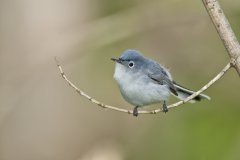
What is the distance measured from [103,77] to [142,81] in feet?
13.0

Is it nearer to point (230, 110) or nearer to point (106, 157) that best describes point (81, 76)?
point (230, 110)

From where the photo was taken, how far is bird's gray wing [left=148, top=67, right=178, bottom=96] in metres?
4.76

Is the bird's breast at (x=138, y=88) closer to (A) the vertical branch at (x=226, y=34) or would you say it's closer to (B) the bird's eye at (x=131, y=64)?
(B) the bird's eye at (x=131, y=64)

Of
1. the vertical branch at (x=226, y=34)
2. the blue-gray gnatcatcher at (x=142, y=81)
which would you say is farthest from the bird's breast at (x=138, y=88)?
the vertical branch at (x=226, y=34)

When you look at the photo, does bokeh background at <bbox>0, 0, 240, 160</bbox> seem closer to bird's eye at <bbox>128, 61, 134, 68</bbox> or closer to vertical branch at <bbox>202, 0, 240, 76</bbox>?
bird's eye at <bbox>128, 61, 134, 68</bbox>

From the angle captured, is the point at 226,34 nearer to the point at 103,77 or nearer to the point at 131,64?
the point at 131,64

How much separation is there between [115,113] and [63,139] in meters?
0.90

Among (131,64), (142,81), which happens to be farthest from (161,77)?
(131,64)

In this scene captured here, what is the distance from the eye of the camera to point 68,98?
8.79 m

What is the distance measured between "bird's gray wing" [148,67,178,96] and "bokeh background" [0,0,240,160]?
1560 millimetres

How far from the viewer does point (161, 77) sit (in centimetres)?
483

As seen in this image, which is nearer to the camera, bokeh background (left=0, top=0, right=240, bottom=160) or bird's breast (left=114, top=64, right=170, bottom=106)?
bird's breast (left=114, top=64, right=170, bottom=106)

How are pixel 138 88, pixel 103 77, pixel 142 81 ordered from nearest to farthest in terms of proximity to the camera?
pixel 138 88 < pixel 142 81 < pixel 103 77

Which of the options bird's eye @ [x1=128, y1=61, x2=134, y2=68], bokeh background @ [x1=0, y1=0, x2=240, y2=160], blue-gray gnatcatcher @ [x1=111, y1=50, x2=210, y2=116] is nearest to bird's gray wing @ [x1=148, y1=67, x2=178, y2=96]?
blue-gray gnatcatcher @ [x1=111, y1=50, x2=210, y2=116]
